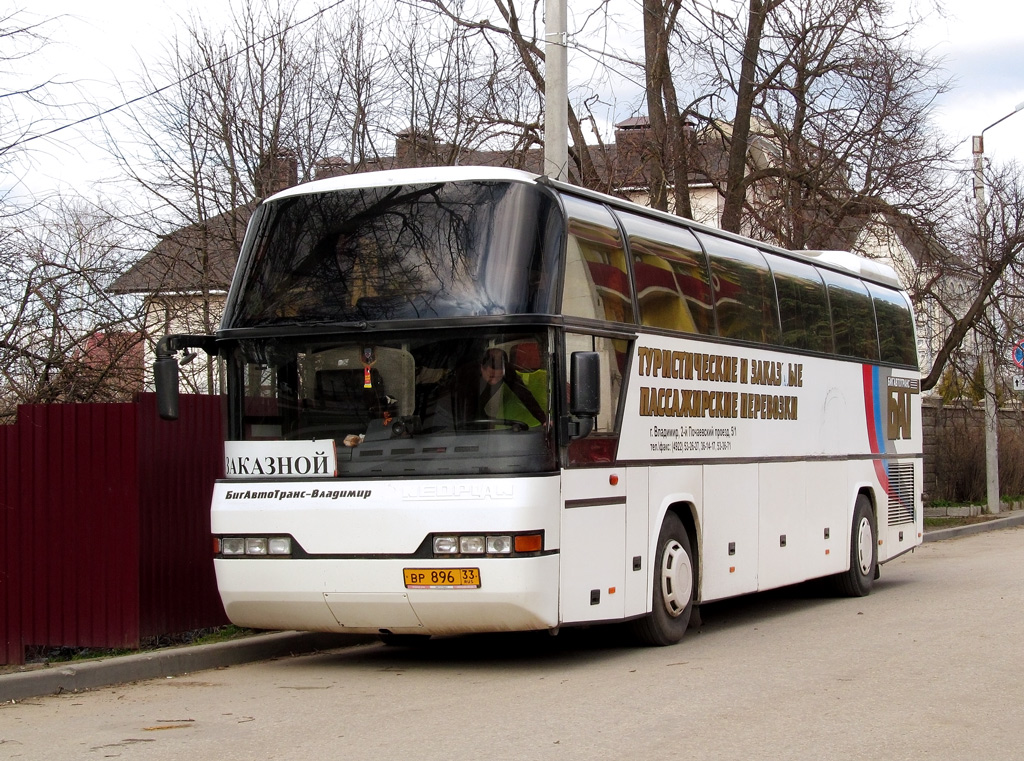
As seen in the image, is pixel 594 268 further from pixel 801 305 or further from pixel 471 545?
pixel 801 305

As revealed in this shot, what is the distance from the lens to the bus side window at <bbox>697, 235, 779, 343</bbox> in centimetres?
1190

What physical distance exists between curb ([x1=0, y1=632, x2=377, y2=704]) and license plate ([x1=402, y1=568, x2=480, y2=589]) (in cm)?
189

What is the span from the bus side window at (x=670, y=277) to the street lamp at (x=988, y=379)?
14.2 m

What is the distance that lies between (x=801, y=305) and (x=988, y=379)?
13763 mm

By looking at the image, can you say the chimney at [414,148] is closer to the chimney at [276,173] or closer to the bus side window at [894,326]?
the chimney at [276,173]

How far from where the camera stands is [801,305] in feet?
45.0

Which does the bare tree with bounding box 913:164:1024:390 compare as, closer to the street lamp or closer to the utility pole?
the street lamp

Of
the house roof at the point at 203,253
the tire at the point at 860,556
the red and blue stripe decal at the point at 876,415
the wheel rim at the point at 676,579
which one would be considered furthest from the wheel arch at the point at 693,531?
the house roof at the point at 203,253

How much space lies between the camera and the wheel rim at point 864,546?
15078mm

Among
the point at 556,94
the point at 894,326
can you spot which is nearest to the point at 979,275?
the point at 894,326

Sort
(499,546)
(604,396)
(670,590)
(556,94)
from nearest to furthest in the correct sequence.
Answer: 1. (499,546)
2. (604,396)
3. (670,590)
4. (556,94)

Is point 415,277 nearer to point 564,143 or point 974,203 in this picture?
point 564,143

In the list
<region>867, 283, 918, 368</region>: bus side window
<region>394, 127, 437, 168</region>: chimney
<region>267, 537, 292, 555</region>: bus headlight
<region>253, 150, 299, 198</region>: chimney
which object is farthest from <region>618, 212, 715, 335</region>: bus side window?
<region>253, 150, 299, 198</region>: chimney

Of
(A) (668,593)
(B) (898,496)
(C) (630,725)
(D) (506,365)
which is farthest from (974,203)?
(C) (630,725)
